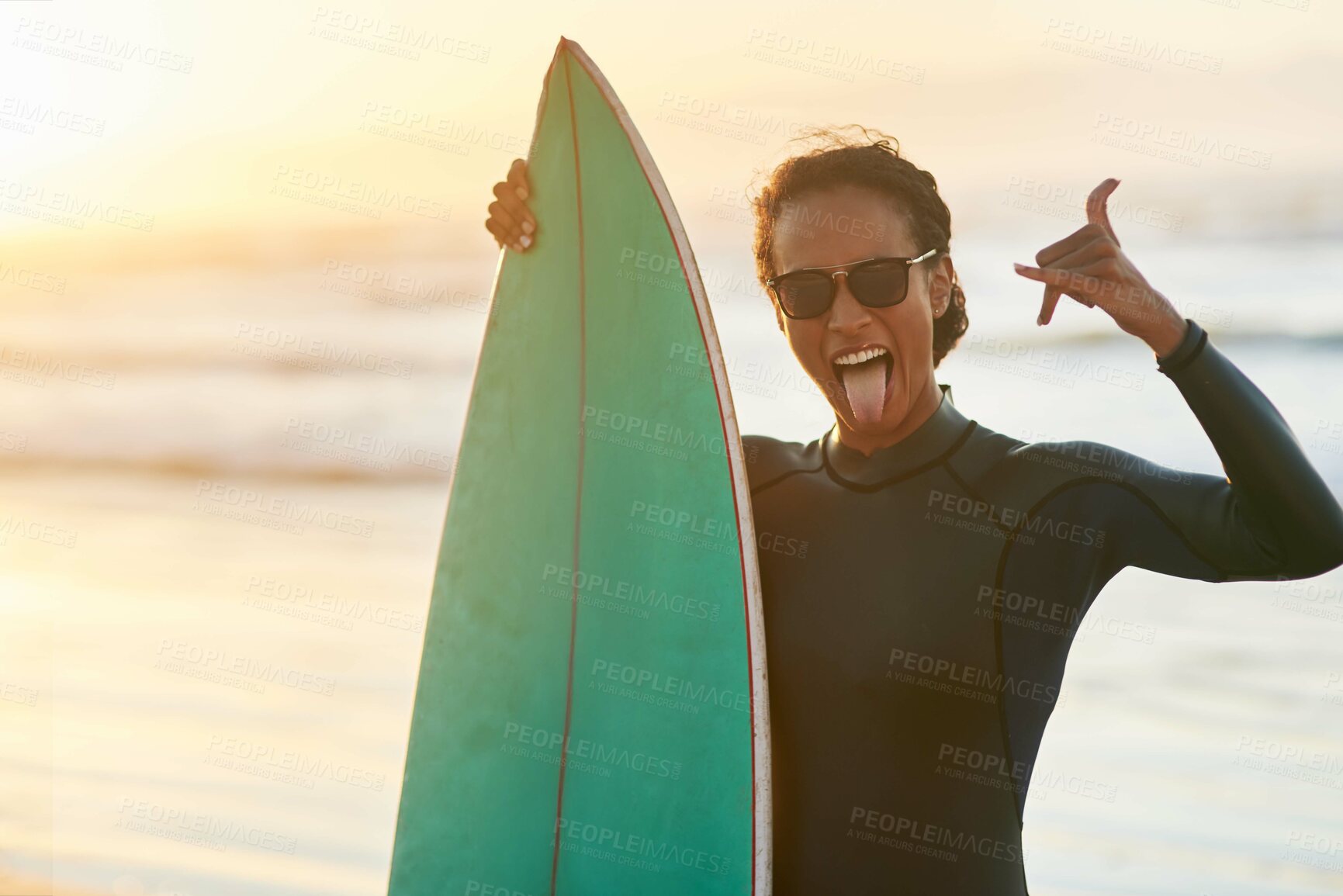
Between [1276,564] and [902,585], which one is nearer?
[1276,564]

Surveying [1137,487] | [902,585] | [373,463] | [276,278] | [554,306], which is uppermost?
[276,278]

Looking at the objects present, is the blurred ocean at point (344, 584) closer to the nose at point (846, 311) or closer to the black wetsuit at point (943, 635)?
the black wetsuit at point (943, 635)

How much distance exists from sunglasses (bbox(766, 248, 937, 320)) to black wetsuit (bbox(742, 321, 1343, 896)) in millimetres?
281

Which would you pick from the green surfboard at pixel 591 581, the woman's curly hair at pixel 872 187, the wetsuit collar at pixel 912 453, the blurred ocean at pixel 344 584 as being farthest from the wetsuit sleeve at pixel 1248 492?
the blurred ocean at pixel 344 584

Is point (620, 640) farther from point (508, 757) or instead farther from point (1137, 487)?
point (1137, 487)

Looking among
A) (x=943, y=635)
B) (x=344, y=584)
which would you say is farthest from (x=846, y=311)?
(x=344, y=584)

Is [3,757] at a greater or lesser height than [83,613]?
lesser

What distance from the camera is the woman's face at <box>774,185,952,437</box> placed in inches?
91.7

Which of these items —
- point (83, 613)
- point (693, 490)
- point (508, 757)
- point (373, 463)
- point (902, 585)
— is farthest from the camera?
point (373, 463)

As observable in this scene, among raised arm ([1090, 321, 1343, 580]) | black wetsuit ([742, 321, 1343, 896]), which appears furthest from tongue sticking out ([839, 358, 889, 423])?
raised arm ([1090, 321, 1343, 580])

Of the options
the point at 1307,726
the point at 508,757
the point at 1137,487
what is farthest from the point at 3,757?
the point at 1307,726

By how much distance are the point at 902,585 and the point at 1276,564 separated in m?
0.64

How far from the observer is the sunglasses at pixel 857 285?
7.59ft

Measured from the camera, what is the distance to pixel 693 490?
8.20 ft
